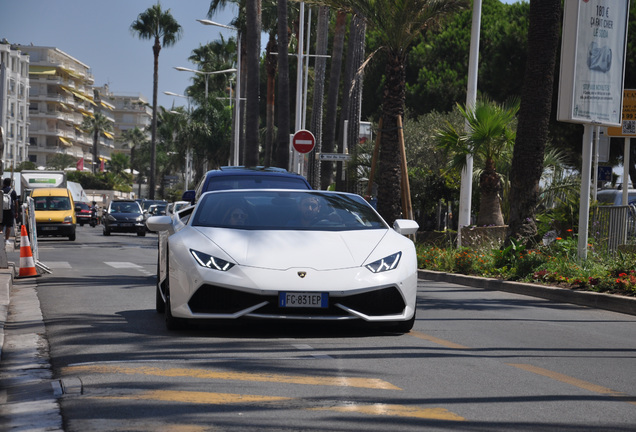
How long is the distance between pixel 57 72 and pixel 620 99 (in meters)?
142

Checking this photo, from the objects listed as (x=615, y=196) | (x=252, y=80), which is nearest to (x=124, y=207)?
(x=252, y=80)

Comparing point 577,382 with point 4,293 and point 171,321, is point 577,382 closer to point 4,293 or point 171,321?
point 171,321

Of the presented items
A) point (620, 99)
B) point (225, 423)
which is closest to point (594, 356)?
point (225, 423)

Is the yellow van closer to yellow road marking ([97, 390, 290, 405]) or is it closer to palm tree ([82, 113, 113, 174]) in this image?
yellow road marking ([97, 390, 290, 405])

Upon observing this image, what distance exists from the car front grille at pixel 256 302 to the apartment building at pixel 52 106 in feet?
463

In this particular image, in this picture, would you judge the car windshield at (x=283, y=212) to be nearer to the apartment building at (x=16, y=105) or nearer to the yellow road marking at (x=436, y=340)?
the yellow road marking at (x=436, y=340)

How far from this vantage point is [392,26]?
76.1ft

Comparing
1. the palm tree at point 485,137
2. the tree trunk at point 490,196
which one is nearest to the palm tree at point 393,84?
the palm tree at point 485,137

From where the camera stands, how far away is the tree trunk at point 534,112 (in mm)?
17438

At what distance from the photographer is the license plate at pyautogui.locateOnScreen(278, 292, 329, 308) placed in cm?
845

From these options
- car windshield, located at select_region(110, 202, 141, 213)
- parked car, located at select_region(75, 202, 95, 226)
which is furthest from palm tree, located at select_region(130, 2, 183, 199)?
car windshield, located at select_region(110, 202, 141, 213)

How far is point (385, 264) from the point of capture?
8852 millimetres

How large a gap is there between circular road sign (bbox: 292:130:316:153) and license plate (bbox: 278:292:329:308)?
1941 cm

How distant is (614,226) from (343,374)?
1106cm
